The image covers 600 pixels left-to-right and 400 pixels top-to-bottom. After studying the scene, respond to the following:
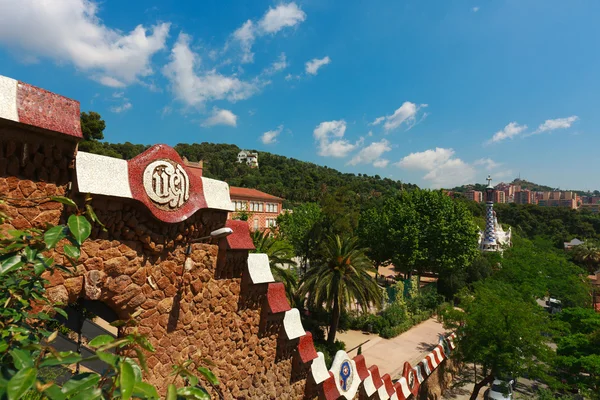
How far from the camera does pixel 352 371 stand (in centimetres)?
664

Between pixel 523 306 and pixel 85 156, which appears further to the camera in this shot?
pixel 523 306

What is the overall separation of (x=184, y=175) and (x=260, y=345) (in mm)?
2820

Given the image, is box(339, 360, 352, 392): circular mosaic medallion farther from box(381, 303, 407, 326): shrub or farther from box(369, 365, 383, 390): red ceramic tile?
box(381, 303, 407, 326): shrub

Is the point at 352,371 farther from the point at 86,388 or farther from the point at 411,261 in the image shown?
the point at 411,261

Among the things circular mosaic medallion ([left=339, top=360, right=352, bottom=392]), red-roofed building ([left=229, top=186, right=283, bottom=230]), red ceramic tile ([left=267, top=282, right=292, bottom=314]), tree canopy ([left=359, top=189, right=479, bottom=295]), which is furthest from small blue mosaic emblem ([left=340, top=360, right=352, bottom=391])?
red-roofed building ([left=229, top=186, right=283, bottom=230])

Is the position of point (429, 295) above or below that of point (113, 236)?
below

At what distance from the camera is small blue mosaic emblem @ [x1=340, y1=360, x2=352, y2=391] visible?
631cm

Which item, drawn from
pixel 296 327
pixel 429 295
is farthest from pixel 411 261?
pixel 296 327

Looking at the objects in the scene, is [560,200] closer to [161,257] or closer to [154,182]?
[161,257]

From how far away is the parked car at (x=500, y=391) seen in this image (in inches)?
402

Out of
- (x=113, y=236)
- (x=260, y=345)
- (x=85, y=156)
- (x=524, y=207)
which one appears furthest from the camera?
(x=524, y=207)

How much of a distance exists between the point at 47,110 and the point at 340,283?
11781 millimetres

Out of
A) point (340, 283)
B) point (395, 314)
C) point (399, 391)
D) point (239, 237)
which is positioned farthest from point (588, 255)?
point (239, 237)

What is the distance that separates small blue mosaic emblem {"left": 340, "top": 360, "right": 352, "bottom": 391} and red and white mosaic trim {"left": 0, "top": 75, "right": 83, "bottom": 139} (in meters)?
5.88
